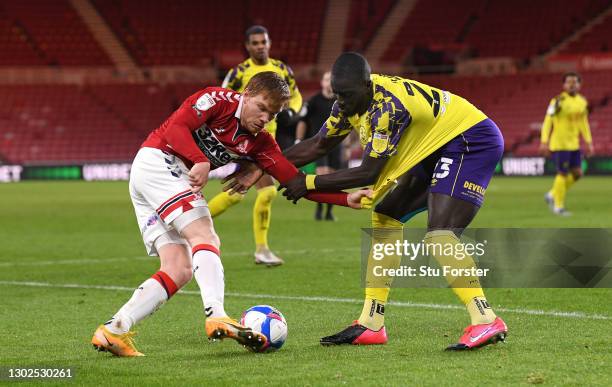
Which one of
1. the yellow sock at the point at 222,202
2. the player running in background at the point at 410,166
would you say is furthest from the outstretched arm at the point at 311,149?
the yellow sock at the point at 222,202

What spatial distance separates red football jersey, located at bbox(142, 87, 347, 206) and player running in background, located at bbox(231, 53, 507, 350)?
5.6 inches

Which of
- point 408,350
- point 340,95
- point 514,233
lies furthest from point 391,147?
point 514,233

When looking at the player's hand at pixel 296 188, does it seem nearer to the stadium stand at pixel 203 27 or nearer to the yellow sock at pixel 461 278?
the yellow sock at pixel 461 278

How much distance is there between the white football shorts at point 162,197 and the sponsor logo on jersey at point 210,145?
0.18 m

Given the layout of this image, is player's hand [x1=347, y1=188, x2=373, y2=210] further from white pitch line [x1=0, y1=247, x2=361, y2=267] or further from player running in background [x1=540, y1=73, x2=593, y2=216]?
player running in background [x1=540, y1=73, x2=593, y2=216]

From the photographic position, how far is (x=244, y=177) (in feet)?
22.0

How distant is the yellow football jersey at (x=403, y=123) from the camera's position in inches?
241

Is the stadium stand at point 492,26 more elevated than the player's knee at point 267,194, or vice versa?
the player's knee at point 267,194

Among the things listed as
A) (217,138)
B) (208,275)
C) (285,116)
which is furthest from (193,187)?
(285,116)

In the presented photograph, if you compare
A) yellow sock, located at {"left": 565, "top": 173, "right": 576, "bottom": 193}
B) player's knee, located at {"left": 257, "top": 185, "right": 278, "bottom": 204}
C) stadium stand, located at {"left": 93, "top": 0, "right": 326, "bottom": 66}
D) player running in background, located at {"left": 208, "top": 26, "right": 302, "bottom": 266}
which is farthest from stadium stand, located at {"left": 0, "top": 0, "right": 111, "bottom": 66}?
player's knee, located at {"left": 257, "top": 185, "right": 278, "bottom": 204}

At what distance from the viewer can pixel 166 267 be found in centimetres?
632

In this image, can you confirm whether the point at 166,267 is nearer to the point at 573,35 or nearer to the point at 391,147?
the point at 391,147

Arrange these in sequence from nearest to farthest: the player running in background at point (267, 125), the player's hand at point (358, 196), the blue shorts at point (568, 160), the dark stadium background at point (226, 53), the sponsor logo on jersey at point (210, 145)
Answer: the player's hand at point (358, 196) → the sponsor logo on jersey at point (210, 145) → the player running in background at point (267, 125) → the blue shorts at point (568, 160) → the dark stadium background at point (226, 53)

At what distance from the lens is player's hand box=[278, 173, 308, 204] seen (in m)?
6.44
